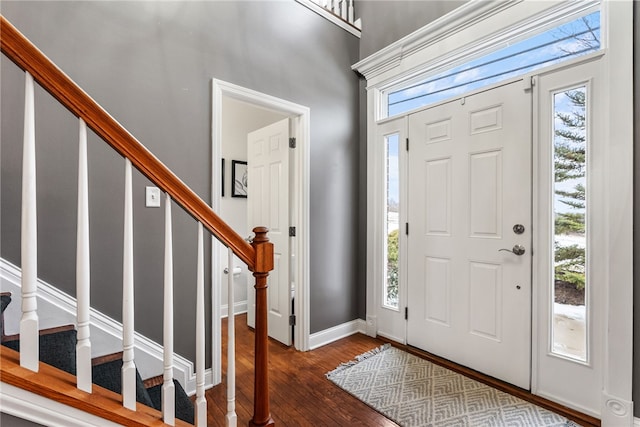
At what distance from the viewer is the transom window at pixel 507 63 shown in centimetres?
183

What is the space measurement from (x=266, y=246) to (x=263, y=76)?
5.09ft

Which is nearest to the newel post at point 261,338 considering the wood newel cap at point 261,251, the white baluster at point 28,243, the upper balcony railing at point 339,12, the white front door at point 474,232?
the wood newel cap at point 261,251

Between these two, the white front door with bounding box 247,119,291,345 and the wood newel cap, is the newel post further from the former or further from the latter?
the white front door with bounding box 247,119,291,345

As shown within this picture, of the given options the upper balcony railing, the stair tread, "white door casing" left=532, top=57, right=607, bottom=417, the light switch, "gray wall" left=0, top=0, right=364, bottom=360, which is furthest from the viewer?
the upper balcony railing

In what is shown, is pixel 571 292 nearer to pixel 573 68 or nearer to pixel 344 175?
pixel 573 68

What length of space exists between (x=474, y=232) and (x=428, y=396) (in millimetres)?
1162

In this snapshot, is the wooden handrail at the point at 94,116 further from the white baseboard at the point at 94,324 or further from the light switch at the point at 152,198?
the white baseboard at the point at 94,324

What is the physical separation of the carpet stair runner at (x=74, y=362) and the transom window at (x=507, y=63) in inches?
105

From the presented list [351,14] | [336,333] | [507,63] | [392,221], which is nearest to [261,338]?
[336,333]

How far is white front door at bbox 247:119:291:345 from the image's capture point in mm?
2781

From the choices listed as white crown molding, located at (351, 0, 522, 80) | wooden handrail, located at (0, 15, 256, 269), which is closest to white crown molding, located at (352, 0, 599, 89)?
white crown molding, located at (351, 0, 522, 80)

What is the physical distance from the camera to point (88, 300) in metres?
0.92

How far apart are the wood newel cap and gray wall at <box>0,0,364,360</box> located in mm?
781

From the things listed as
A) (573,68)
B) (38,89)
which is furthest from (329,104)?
(38,89)
